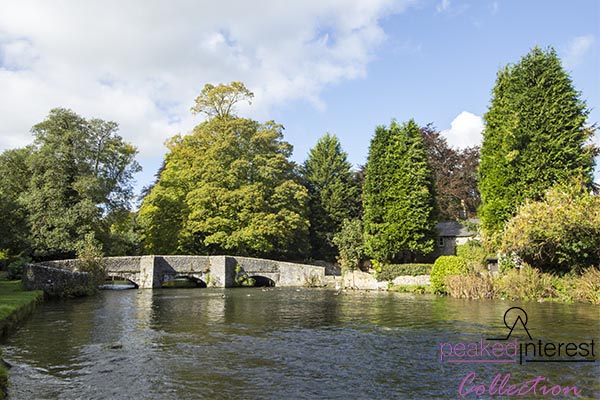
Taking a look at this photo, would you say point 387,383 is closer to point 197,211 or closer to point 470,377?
point 470,377

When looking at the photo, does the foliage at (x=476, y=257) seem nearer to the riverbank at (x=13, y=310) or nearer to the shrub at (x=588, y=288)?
the shrub at (x=588, y=288)

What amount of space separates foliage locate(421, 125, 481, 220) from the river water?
1058 inches

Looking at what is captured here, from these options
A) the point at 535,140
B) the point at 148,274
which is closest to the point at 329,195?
the point at 148,274

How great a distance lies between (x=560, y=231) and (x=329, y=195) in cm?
2811

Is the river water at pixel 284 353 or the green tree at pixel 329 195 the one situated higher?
the green tree at pixel 329 195

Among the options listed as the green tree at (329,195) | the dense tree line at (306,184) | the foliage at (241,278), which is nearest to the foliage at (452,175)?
the dense tree line at (306,184)

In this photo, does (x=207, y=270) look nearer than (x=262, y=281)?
Yes

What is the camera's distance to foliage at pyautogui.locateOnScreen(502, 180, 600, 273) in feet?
79.5

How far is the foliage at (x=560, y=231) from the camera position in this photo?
24.2 metres

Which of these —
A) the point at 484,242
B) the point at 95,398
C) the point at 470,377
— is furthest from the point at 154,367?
the point at 484,242

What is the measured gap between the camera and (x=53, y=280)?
85.1ft

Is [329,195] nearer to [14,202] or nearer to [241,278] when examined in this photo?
[241,278]

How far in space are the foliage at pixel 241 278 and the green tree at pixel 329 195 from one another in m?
12.3

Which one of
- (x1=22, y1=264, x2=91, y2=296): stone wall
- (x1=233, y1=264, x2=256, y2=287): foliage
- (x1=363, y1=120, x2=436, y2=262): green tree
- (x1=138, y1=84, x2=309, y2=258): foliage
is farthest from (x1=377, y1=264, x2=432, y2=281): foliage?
(x1=22, y1=264, x2=91, y2=296): stone wall
